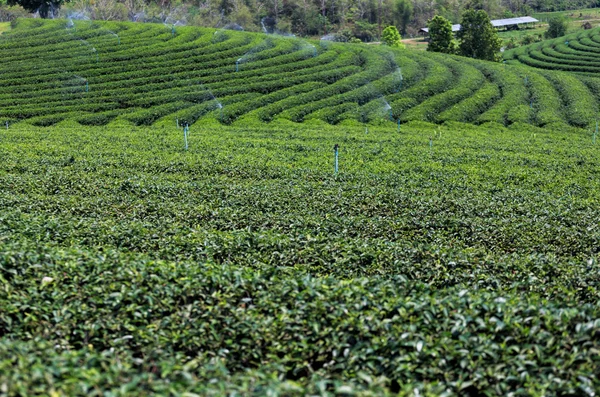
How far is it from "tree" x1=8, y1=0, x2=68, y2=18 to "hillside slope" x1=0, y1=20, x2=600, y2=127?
309 inches

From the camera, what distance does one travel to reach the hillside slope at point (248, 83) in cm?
3738

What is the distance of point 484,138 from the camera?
28.9 meters

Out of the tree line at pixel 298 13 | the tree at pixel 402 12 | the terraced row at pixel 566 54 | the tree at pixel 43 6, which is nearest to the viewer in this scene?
the tree at pixel 43 6

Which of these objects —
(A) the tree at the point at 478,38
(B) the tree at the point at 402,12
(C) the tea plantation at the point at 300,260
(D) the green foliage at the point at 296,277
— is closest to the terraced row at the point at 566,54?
(A) the tree at the point at 478,38

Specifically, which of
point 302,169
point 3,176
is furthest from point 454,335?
point 3,176

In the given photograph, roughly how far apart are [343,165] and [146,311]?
45.5ft

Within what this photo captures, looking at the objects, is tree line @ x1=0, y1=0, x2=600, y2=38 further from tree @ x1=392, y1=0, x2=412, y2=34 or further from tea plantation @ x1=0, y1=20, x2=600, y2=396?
tea plantation @ x1=0, y1=20, x2=600, y2=396

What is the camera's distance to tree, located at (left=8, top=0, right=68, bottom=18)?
2354 inches

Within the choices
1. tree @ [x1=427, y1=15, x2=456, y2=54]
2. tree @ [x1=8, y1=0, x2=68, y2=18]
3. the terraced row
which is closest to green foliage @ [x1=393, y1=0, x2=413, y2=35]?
the terraced row

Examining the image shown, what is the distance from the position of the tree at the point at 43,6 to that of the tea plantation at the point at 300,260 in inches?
1176

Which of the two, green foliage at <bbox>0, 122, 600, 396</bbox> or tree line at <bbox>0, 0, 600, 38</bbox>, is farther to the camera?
tree line at <bbox>0, 0, 600, 38</bbox>

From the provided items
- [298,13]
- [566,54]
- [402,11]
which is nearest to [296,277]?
[566,54]

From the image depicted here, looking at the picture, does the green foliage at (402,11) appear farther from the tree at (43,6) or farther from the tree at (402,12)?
the tree at (43,6)

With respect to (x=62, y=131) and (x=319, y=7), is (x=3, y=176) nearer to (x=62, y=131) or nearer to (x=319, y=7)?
(x=62, y=131)
